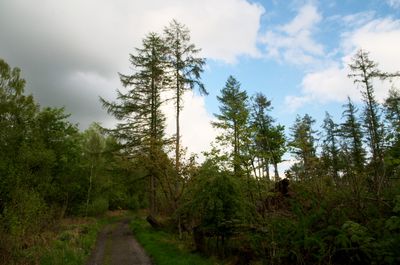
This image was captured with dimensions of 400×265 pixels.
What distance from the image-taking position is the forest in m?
7.84

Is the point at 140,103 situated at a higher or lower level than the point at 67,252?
higher

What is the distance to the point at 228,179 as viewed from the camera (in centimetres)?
1312

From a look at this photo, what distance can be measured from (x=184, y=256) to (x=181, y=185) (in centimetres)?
795

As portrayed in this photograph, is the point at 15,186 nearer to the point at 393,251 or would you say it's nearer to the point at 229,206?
the point at 229,206

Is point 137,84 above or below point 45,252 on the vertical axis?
above

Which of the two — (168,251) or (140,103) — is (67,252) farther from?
(140,103)

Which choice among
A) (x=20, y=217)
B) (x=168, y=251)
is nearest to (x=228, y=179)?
(x=168, y=251)

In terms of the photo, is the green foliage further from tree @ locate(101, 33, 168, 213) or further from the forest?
tree @ locate(101, 33, 168, 213)

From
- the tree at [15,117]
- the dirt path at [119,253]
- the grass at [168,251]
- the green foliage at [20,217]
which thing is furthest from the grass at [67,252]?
the tree at [15,117]

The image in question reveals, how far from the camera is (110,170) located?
93.6ft

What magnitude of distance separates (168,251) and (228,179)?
4389mm

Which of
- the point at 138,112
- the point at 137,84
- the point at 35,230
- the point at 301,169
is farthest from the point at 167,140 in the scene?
the point at 301,169

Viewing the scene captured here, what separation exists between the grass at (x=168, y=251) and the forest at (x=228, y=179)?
0.70 m

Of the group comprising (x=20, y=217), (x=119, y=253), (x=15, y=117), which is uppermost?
(x=15, y=117)
